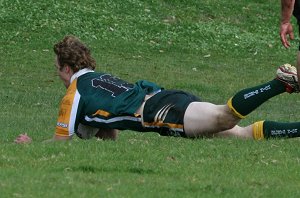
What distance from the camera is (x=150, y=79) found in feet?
62.6

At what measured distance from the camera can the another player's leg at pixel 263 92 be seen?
29.0 feet

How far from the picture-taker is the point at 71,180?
6.54m

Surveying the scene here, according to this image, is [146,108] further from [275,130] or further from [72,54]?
[275,130]

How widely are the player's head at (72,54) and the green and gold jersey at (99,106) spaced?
193mm

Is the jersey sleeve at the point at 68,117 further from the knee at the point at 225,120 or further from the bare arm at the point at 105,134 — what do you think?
the knee at the point at 225,120

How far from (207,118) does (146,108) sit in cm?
57

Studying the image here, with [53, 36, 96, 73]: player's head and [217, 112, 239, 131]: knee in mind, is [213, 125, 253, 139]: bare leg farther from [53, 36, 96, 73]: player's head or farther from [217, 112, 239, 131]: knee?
[53, 36, 96, 73]: player's head

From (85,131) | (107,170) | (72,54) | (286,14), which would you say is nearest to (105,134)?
(85,131)

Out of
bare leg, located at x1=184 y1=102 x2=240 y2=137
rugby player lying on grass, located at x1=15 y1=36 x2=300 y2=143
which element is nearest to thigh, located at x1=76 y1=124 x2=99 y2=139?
rugby player lying on grass, located at x1=15 y1=36 x2=300 y2=143

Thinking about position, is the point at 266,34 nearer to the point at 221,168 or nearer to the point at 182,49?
the point at 182,49

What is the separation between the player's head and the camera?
9.26 metres

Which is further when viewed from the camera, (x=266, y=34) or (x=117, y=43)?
(x=266, y=34)

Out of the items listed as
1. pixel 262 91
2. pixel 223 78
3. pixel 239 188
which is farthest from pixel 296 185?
pixel 223 78

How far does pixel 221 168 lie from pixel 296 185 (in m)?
0.73
